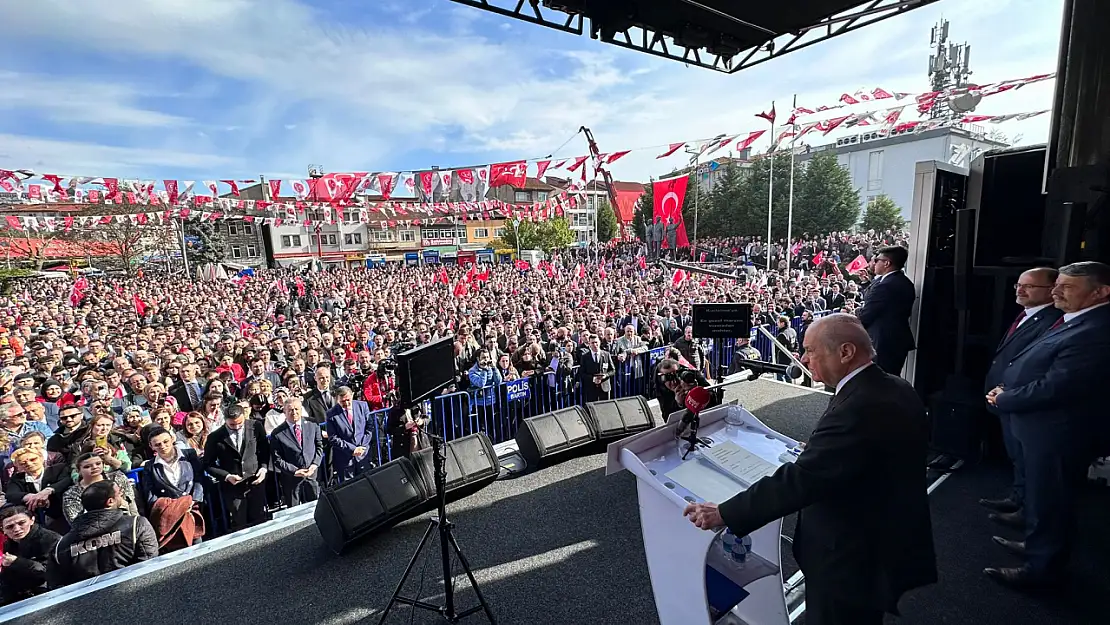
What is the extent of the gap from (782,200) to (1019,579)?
2970 centimetres

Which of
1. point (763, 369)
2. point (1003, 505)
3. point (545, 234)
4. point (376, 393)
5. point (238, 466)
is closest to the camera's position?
point (1003, 505)

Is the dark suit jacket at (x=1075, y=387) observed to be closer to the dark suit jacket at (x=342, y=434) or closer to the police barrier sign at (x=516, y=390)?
the police barrier sign at (x=516, y=390)

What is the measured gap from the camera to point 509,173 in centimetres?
1260

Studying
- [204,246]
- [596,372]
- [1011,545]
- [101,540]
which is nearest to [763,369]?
[596,372]

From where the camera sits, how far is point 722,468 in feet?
6.32

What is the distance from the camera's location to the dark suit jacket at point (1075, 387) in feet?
7.40

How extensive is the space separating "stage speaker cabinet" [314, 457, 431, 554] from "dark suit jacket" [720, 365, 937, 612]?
2445 millimetres

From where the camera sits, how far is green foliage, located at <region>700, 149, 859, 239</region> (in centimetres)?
2800

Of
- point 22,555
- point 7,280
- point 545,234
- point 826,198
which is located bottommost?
point 22,555

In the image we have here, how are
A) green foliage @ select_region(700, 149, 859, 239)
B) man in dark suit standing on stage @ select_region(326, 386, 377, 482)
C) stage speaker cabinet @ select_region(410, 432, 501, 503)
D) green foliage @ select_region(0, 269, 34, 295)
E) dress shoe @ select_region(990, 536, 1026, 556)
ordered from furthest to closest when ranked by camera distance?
1. green foliage @ select_region(700, 149, 859, 239)
2. green foliage @ select_region(0, 269, 34, 295)
3. man in dark suit standing on stage @ select_region(326, 386, 377, 482)
4. stage speaker cabinet @ select_region(410, 432, 501, 503)
5. dress shoe @ select_region(990, 536, 1026, 556)

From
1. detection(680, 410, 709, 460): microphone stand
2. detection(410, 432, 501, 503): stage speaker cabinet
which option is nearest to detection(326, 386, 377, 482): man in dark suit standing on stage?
detection(410, 432, 501, 503): stage speaker cabinet

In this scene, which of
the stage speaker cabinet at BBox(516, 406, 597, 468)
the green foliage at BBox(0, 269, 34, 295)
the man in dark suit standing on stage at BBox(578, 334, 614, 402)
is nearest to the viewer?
the stage speaker cabinet at BBox(516, 406, 597, 468)

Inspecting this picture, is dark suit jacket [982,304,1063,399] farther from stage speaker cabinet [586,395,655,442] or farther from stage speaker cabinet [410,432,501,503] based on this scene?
stage speaker cabinet [410,432,501,503]

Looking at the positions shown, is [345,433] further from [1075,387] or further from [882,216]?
[882,216]
